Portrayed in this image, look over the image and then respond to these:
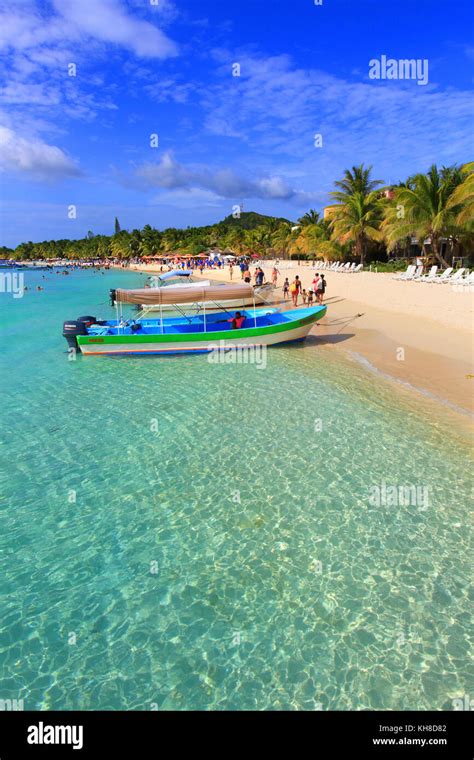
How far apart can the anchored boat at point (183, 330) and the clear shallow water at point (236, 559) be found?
592 centimetres

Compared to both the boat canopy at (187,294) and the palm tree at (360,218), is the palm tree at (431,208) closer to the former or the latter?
the palm tree at (360,218)

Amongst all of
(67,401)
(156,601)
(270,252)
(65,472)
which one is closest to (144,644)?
(156,601)

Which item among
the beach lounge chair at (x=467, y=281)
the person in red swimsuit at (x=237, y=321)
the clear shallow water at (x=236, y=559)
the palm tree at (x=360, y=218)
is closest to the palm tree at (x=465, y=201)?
the beach lounge chair at (x=467, y=281)

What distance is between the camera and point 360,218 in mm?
39906

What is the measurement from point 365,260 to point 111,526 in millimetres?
44175

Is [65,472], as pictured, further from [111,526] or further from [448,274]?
[448,274]

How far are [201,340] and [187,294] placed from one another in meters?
2.11

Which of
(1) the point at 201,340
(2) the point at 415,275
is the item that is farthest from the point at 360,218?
(1) the point at 201,340

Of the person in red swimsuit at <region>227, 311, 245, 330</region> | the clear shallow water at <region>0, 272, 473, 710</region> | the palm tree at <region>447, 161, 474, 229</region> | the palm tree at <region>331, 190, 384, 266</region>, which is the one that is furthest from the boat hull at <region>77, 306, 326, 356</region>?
the palm tree at <region>331, 190, 384, 266</region>

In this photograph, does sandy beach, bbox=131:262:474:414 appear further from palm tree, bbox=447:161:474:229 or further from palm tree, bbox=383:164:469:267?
palm tree, bbox=447:161:474:229

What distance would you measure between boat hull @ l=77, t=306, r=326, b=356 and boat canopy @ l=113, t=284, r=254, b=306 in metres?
1.43

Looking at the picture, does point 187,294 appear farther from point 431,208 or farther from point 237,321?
point 431,208

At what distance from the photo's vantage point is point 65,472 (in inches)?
328

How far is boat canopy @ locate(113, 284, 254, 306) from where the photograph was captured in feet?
51.6
